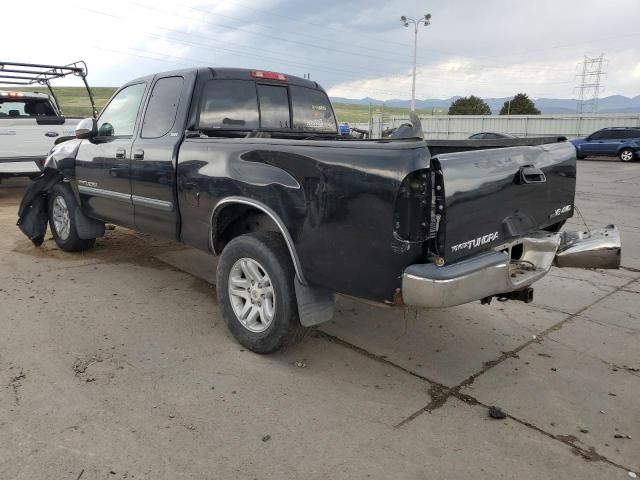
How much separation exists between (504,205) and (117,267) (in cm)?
429

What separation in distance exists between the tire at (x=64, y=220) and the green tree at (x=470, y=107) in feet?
159

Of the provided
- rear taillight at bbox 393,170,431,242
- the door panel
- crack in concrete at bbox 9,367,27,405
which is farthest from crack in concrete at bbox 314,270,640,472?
the door panel

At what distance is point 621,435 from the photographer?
279 cm

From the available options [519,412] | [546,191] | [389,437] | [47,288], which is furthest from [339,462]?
[47,288]

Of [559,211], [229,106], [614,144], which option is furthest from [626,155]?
[229,106]

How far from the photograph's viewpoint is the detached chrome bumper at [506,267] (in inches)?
106

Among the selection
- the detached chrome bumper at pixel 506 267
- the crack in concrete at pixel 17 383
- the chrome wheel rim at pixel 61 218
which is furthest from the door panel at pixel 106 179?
the detached chrome bumper at pixel 506 267

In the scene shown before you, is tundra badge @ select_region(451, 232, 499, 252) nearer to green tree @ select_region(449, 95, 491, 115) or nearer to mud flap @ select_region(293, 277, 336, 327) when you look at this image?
mud flap @ select_region(293, 277, 336, 327)

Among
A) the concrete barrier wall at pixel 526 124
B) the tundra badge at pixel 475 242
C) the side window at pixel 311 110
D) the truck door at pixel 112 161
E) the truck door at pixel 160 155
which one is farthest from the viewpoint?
the concrete barrier wall at pixel 526 124

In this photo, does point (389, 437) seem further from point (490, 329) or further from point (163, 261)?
point (163, 261)

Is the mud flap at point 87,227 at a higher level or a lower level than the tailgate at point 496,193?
lower

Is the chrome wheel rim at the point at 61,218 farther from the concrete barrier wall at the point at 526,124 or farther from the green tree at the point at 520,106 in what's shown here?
the green tree at the point at 520,106

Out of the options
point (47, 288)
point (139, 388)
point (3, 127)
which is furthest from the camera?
point (3, 127)

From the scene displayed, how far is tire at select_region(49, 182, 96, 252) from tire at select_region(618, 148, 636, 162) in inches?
948
